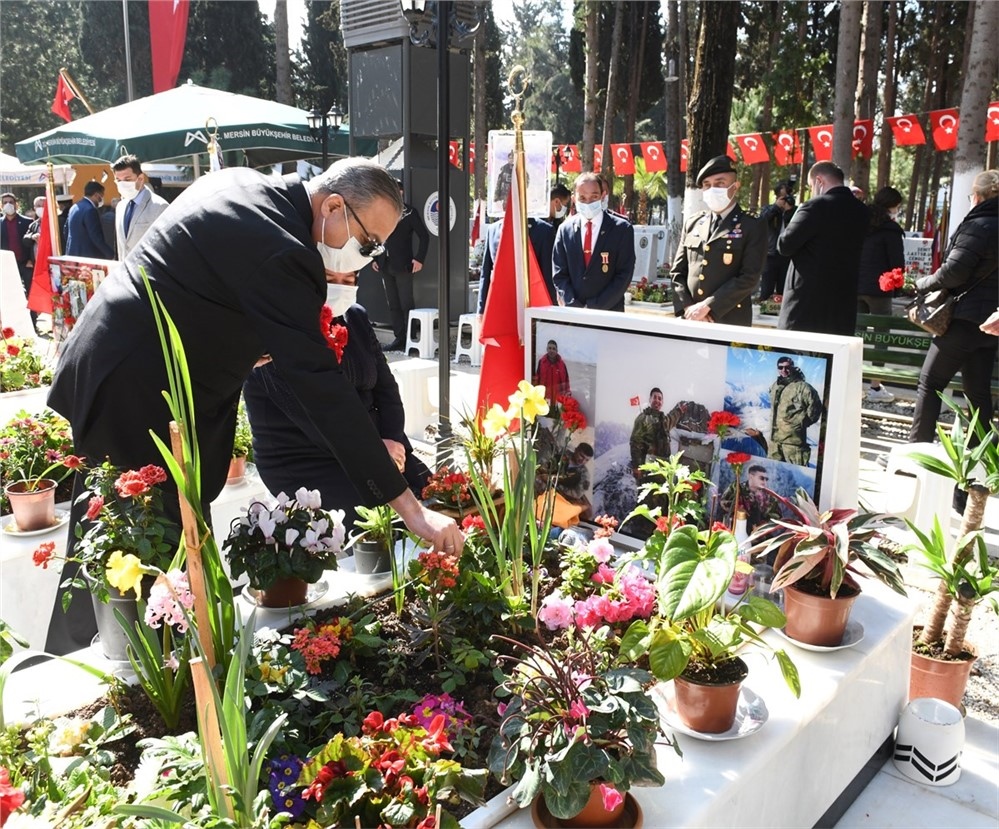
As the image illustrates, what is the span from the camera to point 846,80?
1071 centimetres

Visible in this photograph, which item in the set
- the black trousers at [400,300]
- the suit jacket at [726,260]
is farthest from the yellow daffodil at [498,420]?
the black trousers at [400,300]

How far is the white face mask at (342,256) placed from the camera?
2260 millimetres

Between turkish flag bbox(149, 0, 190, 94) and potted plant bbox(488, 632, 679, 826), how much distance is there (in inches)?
617

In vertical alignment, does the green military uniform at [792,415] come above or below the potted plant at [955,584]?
above

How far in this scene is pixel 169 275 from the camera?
2154 millimetres

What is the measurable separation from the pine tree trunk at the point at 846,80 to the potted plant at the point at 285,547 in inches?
406

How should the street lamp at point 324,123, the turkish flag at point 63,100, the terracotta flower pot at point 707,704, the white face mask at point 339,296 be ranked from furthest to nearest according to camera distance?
the turkish flag at point 63,100, the street lamp at point 324,123, the white face mask at point 339,296, the terracotta flower pot at point 707,704

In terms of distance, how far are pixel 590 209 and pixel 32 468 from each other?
3.85 meters

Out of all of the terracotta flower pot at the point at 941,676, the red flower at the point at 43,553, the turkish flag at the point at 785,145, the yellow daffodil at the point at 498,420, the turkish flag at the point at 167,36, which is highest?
the turkish flag at the point at 167,36

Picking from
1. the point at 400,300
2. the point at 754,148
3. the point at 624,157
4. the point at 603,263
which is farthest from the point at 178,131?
the point at 624,157

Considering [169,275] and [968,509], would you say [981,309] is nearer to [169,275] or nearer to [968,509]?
[968,509]

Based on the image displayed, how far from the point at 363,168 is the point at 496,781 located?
153 cm

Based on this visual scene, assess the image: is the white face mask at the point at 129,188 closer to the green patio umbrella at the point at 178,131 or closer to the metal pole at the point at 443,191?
the green patio umbrella at the point at 178,131

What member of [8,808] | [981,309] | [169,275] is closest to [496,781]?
[8,808]
